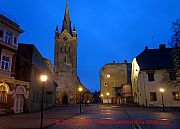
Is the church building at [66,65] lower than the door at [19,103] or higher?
higher

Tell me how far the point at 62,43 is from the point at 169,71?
56770 millimetres

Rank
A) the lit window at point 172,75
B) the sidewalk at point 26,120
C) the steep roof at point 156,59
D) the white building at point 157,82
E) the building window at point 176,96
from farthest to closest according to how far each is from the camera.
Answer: the steep roof at point 156,59, the lit window at point 172,75, the white building at point 157,82, the building window at point 176,96, the sidewalk at point 26,120

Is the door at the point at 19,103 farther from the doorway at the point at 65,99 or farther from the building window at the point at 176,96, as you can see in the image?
the doorway at the point at 65,99

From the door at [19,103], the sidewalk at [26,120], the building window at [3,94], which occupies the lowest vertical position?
the sidewalk at [26,120]

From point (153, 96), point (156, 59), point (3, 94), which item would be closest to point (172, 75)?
point (156, 59)

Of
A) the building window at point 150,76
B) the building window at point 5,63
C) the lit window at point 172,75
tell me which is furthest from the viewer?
the building window at point 150,76

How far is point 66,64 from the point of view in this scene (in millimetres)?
85062

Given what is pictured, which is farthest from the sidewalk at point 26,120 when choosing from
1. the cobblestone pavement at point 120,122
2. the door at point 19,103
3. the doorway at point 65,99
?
the doorway at point 65,99

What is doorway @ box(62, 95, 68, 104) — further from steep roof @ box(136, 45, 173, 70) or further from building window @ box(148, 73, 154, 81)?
building window @ box(148, 73, 154, 81)

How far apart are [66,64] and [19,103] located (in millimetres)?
58136

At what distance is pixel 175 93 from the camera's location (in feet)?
134

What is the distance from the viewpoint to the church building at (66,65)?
265 feet

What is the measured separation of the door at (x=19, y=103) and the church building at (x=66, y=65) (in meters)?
52.2

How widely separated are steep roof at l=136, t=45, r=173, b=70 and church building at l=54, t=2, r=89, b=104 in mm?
40334
